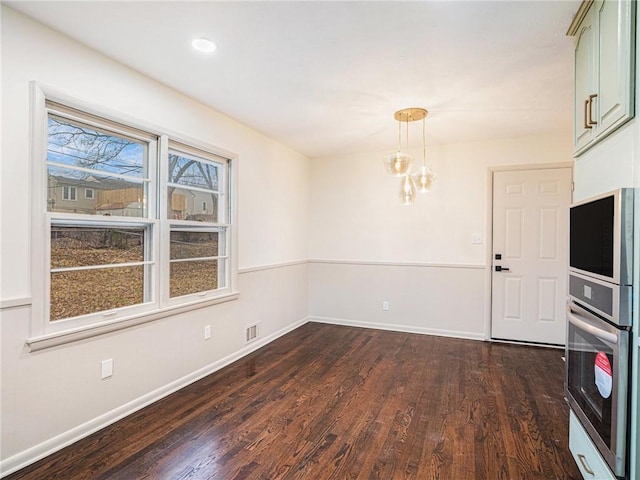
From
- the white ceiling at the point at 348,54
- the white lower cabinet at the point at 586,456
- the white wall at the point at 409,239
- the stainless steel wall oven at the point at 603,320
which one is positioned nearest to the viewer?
the stainless steel wall oven at the point at 603,320

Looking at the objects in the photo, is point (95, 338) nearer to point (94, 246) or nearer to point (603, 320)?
point (94, 246)

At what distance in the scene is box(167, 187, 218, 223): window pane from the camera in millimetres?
2889

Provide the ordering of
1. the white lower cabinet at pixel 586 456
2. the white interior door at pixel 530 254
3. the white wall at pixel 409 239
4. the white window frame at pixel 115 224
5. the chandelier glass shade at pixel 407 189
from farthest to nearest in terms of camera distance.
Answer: the white wall at pixel 409 239, the white interior door at pixel 530 254, the chandelier glass shade at pixel 407 189, the white window frame at pixel 115 224, the white lower cabinet at pixel 586 456

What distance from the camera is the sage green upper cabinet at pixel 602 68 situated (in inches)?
52.1

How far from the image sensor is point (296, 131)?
12.7 ft

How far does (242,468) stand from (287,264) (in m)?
2.82

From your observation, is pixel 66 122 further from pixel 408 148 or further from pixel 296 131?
pixel 408 148

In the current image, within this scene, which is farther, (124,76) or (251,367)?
(251,367)

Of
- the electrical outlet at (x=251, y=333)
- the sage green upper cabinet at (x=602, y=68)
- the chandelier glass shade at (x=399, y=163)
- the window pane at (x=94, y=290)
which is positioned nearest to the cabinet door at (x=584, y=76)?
the sage green upper cabinet at (x=602, y=68)

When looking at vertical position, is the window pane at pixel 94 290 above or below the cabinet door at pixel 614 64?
below

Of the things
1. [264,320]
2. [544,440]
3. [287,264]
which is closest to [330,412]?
[544,440]

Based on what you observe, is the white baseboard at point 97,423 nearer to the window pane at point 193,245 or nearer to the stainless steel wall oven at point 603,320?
the window pane at point 193,245

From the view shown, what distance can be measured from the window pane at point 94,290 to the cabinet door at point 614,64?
9.77ft

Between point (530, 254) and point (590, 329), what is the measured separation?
2.79 metres
